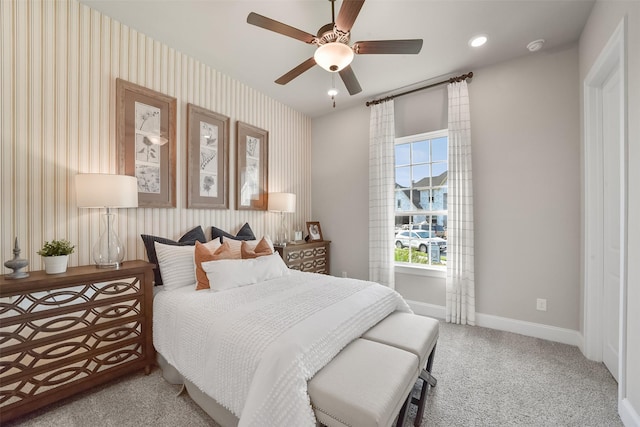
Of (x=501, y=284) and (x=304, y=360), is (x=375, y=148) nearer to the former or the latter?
(x=501, y=284)

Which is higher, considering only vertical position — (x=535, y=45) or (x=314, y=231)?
(x=535, y=45)

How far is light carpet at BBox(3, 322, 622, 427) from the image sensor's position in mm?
1619

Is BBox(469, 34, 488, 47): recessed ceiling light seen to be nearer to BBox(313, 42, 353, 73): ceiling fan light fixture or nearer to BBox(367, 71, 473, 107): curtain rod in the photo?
BBox(367, 71, 473, 107): curtain rod

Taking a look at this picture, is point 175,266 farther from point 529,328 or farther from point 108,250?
point 529,328

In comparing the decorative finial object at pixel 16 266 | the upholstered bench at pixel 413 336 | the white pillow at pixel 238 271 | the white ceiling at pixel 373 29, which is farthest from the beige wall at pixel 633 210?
the decorative finial object at pixel 16 266

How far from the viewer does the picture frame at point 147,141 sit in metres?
2.38

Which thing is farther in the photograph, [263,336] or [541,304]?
[541,304]

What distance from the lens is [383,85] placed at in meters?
3.41

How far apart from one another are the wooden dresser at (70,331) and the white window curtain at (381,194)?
269 centimetres


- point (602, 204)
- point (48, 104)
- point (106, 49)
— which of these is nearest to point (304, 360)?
point (48, 104)

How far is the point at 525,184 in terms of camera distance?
111 inches

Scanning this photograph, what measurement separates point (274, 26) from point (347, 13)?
51cm

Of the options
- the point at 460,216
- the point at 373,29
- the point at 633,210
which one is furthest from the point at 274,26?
the point at 460,216

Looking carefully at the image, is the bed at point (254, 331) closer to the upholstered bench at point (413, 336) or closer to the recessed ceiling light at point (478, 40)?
the upholstered bench at point (413, 336)
